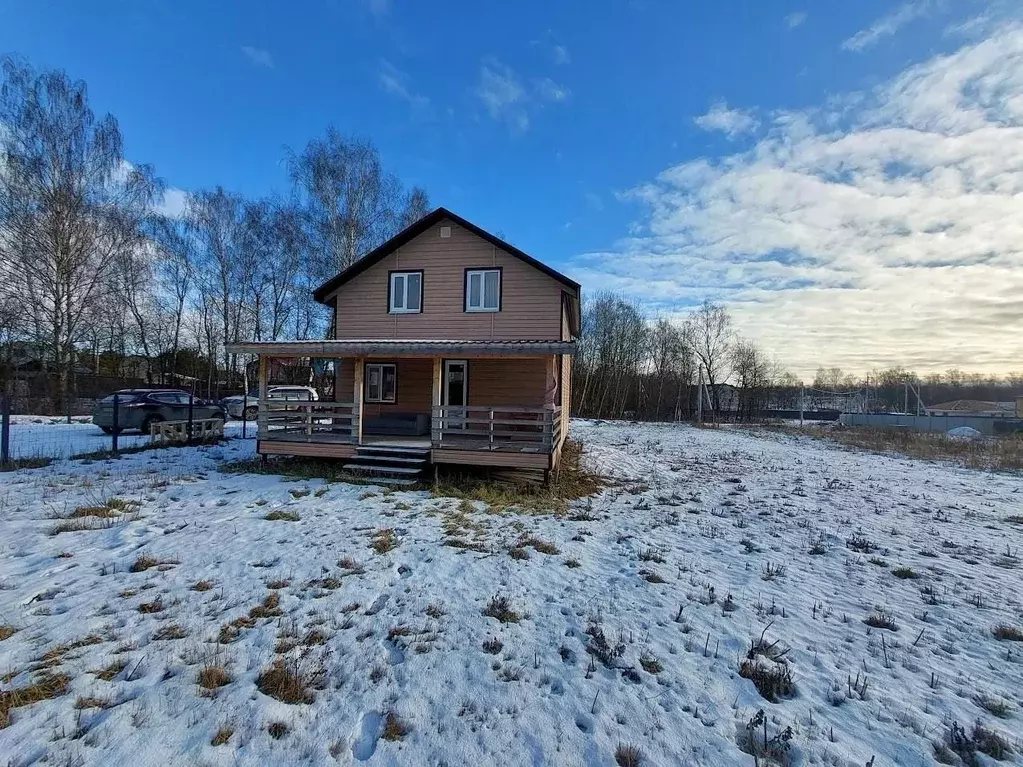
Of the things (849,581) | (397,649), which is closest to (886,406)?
(849,581)

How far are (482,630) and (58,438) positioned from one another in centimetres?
1716

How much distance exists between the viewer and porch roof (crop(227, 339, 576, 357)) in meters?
10.0

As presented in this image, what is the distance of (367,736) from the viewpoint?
2988mm

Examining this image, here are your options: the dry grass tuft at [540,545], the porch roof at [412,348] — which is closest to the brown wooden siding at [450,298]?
the porch roof at [412,348]

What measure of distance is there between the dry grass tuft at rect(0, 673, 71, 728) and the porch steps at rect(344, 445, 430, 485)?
6.71 meters

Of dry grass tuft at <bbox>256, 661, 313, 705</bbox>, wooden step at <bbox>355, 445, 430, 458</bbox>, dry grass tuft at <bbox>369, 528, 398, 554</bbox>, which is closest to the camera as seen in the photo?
dry grass tuft at <bbox>256, 661, 313, 705</bbox>

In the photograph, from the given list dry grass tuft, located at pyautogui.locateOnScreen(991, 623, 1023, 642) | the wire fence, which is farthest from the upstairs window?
dry grass tuft, located at pyautogui.locateOnScreen(991, 623, 1023, 642)

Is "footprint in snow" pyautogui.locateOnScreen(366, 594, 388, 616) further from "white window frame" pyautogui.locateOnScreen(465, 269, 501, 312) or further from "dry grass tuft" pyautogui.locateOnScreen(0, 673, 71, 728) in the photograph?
"white window frame" pyautogui.locateOnScreen(465, 269, 501, 312)

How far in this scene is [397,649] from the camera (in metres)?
3.94

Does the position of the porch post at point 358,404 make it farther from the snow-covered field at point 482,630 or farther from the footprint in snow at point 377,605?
the footprint in snow at point 377,605

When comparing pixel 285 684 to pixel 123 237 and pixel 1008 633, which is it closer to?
pixel 1008 633

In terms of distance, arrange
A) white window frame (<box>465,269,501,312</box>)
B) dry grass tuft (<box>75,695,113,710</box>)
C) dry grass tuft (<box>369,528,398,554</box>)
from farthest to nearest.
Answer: white window frame (<box>465,269,501,312</box>) → dry grass tuft (<box>369,528,398,554</box>) → dry grass tuft (<box>75,695,113,710</box>)

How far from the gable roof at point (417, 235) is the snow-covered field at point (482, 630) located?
23.6 feet

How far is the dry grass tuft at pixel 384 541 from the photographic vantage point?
6.12 m
